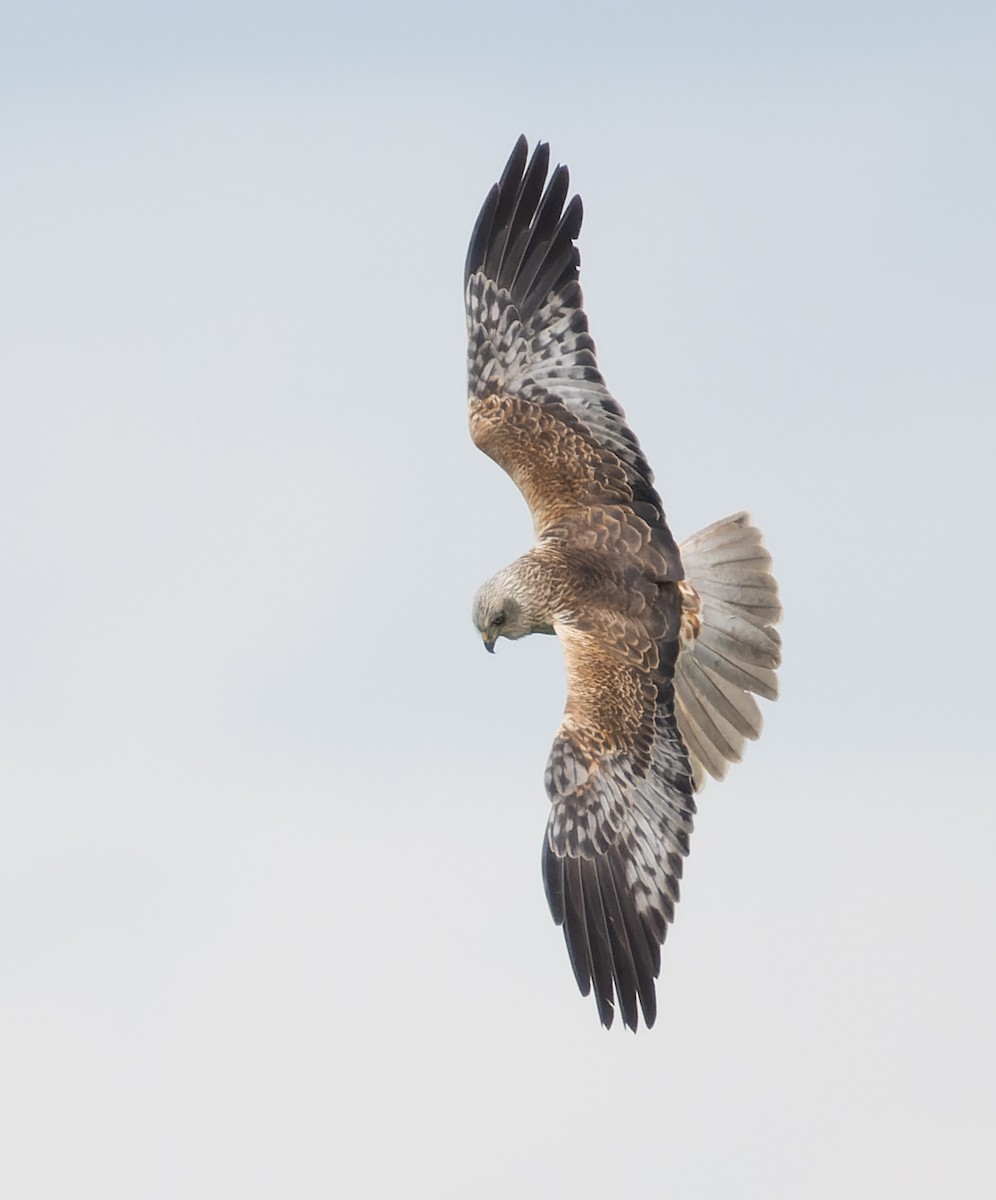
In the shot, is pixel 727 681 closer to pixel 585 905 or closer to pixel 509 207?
pixel 585 905

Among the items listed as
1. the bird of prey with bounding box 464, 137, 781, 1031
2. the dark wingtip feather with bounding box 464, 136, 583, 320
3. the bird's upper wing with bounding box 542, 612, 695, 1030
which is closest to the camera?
the bird's upper wing with bounding box 542, 612, 695, 1030

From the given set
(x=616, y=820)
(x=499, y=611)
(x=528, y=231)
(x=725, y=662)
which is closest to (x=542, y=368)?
(x=528, y=231)

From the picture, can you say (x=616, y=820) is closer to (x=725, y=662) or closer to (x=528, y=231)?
(x=725, y=662)

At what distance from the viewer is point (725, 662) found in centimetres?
1533

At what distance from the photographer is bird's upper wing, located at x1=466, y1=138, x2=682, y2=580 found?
14.7 metres

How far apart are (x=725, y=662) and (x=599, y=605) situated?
4.41ft

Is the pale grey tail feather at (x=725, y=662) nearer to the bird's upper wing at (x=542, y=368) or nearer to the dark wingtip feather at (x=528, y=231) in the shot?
the bird's upper wing at (x=542, y=368)

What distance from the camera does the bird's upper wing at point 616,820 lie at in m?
13.7

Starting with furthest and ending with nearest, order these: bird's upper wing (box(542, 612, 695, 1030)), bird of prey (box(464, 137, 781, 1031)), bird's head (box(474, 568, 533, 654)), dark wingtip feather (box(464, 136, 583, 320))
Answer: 1. dark wingtip feather (box(464, 136, 583, 320))
2. bird's head (box(474, 568, 533, 654))
3. bird of prey (box(464, 137, 781, 1031))
4. bird's upper wing (box(542, 612, 695, 1030))

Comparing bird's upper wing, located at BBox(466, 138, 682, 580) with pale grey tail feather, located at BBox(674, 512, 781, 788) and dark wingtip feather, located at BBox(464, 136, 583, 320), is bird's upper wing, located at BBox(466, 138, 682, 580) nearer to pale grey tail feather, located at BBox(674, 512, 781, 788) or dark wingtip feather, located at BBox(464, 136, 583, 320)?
dark wingtip feather, located at BBox(464, 136, 583, 320)

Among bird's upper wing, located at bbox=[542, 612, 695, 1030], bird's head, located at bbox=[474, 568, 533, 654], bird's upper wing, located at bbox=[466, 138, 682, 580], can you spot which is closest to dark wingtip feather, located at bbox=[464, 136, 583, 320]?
bird's upper wing, located at bbox=[466, 138, 682, 580]

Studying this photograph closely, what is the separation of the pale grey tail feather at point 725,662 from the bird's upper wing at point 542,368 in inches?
33.8

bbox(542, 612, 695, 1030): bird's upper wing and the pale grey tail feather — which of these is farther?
the pale grey tail feather

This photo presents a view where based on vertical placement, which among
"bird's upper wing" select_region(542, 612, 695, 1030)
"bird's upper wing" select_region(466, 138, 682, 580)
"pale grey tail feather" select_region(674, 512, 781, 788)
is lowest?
"bird's upper wing" select_region(542, 612, 695, 1030)
